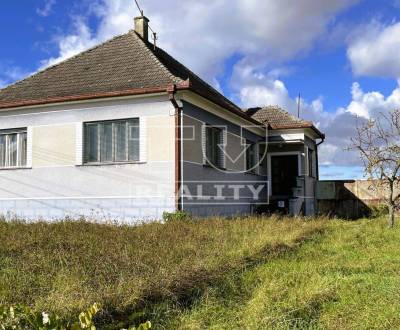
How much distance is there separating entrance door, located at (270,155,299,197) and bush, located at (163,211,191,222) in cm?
871

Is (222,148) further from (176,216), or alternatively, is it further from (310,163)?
(310,163)

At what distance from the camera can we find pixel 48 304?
171 inches

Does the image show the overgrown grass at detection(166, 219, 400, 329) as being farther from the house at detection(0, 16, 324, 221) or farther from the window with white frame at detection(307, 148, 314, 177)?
the window with white frame at detection(307, 148, 314, 177)

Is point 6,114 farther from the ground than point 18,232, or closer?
farther from the ground

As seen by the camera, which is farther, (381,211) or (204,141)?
(381,211)

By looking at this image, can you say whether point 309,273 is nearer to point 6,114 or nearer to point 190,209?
point 190,209

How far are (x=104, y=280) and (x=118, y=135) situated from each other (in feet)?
26.9

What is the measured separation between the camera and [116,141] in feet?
43.0

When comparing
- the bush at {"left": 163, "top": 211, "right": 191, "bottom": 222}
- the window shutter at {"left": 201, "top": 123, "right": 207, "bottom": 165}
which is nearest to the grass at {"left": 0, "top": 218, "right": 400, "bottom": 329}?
the bush at {"left": 163, "top": 211, "right": 191, "bottom": 222}

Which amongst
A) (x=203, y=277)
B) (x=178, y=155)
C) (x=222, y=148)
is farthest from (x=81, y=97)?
(x=203, y=277)

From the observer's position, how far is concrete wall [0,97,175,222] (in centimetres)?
1261

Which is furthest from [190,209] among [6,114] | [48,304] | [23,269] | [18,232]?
[48,304]

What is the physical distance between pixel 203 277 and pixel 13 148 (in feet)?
35.2

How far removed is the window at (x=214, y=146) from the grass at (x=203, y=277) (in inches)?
213
